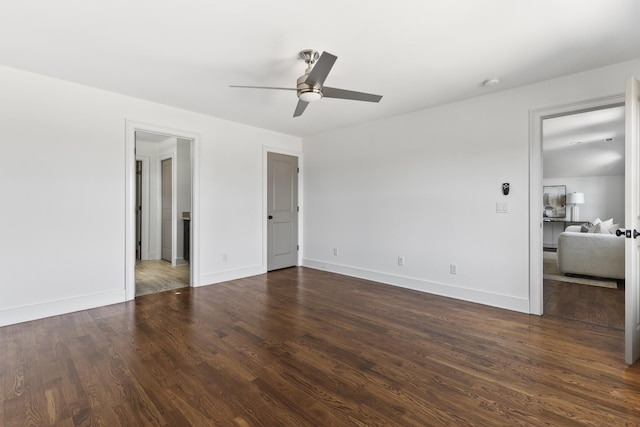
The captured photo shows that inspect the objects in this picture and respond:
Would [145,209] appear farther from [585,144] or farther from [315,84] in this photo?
[585,144]

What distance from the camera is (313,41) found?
7.58ft

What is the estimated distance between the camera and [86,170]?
3262 mm

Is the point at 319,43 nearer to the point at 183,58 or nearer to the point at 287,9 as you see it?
the point at 287,9

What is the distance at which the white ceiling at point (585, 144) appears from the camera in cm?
446

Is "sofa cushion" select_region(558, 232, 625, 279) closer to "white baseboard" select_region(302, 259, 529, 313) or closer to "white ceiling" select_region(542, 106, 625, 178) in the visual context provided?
"white ceiling" select_region(542, 106, 625, 178)

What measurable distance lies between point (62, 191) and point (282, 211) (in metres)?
3.04

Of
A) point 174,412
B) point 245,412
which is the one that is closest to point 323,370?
point 245,412

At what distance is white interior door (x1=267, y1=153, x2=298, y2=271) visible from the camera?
5176mm

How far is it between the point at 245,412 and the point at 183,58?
2785mm

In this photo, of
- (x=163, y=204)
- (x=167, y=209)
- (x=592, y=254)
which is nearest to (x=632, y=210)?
(x=592, y=254)

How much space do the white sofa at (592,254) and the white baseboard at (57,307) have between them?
642 centimetres

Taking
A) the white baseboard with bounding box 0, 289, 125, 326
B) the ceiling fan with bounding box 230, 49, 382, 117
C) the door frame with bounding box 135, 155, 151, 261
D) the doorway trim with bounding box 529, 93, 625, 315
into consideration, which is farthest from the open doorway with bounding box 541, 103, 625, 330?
the door frame with bounding box 135, 155, 151, 261

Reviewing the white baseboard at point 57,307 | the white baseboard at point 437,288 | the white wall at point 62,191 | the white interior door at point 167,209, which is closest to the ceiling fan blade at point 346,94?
the white wall at point 62,191

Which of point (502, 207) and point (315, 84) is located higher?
point (315, 84)
